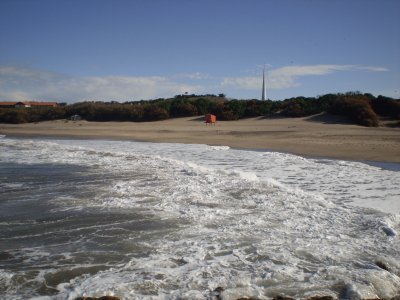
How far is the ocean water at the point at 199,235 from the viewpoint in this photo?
3660 mm

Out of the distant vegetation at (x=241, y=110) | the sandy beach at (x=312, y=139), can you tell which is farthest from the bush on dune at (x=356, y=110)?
A: the sandy beach at (x=312, y=139)

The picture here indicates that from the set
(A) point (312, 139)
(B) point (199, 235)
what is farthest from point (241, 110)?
(B) point (199, 235)

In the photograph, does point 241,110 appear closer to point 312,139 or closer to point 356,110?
point 356,110

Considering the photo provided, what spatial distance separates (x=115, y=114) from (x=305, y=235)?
3233 cm

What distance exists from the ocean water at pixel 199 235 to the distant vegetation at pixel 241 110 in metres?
17.7

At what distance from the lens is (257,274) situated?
152 inches

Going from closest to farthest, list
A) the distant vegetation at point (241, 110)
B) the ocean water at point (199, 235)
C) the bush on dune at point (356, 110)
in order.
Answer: the ocean water at point (199, 235)
the bush on dune at point (356, 110)
the distant vegetation at point (241, 110)

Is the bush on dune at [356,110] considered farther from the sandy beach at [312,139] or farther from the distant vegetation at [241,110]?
Answer: the sandy beach at [312,139]

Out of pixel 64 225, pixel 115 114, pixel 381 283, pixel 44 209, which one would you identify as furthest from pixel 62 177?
pixel 115 114

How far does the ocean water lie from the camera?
3.66 metres

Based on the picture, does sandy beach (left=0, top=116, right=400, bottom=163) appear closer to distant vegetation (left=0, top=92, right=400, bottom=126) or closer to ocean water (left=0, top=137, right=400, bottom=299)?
distant vegetation (left=0, top=92, right=400, bottom=126)

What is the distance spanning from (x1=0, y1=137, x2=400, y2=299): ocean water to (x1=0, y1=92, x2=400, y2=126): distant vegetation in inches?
697

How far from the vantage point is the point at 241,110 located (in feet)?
101

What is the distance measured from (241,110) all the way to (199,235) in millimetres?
26538
